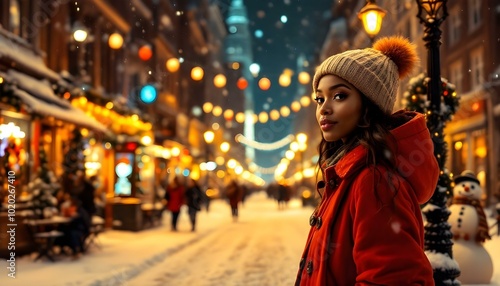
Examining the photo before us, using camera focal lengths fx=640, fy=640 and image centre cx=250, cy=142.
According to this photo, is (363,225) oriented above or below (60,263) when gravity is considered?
above

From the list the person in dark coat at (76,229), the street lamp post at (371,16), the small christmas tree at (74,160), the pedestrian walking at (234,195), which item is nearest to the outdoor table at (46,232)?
the person in dark coat at (76,229)

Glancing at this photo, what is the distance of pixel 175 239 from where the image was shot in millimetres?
18453

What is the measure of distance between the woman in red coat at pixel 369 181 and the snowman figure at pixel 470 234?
6966 millimetres

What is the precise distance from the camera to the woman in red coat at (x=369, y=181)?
2.12 metres

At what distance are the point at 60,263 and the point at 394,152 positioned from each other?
1140 centimetres

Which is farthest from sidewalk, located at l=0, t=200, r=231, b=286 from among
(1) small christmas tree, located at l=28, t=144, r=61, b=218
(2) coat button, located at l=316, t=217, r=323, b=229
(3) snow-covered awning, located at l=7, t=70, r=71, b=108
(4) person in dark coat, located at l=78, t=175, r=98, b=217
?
(2) coat button, located at l=316, t=217, r=323, b=229

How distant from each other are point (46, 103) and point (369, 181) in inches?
587

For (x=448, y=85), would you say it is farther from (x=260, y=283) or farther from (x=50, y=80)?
(x=50, y=80)

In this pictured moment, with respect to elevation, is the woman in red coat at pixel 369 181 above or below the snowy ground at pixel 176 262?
above

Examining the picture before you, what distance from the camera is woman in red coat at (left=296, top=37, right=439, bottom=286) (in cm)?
212

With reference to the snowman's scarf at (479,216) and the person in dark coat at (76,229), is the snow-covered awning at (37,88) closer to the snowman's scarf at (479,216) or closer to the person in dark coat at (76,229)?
the person in dark coat at (76,229)

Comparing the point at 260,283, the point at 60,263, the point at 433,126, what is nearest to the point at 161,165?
the point at 60,263

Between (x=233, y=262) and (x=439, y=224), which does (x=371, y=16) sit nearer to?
(x=439, y=224)

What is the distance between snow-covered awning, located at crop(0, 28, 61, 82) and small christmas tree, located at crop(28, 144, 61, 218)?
2981mm
